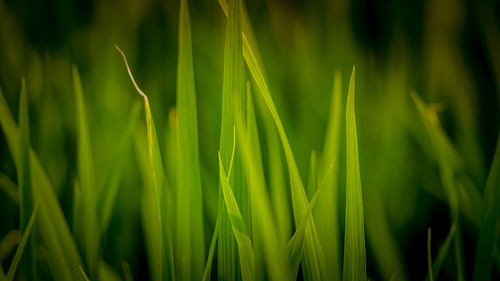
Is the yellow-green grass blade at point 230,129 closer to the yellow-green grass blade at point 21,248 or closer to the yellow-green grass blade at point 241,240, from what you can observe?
the yellow-green grass blade at point 241,240

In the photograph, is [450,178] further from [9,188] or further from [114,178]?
[9,188]

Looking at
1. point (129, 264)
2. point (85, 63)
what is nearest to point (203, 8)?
point (85, 63)

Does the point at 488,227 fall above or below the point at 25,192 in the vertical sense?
below

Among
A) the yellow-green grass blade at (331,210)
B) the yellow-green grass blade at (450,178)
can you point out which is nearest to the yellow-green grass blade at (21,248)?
the yellow-green grass blade at (331,210)

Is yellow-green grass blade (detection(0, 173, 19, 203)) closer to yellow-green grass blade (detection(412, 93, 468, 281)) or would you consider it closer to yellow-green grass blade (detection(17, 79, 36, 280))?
yellow-green grass blade (detection(17, 79, 36, 280))

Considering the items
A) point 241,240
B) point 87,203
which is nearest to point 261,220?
point 241,240

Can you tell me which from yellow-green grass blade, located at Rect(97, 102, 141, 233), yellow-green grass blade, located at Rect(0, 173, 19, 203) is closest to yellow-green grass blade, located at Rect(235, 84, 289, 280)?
yellow-green grass blade, located at Rect(97, 102, 141, 233)

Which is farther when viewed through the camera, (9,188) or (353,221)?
(9,188)
